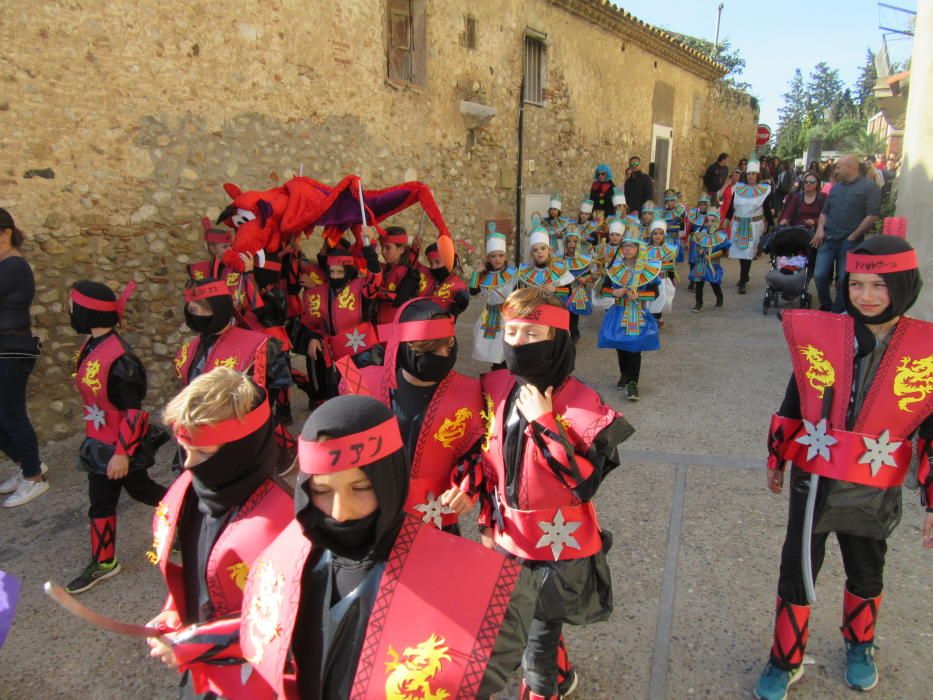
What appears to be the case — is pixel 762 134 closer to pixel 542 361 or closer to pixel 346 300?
pixel 346 300

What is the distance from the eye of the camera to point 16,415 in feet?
15.2

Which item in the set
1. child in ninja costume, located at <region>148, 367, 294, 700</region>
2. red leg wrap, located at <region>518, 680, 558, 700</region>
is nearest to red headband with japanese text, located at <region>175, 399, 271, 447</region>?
child in ninja costume, located at <region>148, 367, 294, 700</region>

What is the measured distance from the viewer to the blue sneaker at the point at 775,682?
275 centimetres

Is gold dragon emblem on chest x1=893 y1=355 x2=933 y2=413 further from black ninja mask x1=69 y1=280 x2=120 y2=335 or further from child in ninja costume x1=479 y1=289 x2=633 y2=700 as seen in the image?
black ninja mask x1=69 y1=280 x2=120 y2=335

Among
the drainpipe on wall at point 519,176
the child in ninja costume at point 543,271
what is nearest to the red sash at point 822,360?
the child in ninja costume at point 543,271

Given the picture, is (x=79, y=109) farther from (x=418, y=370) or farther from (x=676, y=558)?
(x=676, y=558)

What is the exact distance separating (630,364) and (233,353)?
164 inches

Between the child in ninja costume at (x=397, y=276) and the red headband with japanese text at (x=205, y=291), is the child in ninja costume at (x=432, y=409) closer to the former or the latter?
the red headband with japanese text at (x=205, y=291)

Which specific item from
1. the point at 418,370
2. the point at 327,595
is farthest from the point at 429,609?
the point at 418,370

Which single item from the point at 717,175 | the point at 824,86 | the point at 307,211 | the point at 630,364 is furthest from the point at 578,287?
the point at 824,86

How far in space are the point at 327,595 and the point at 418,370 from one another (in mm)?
1273

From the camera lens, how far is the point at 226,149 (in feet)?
23.8

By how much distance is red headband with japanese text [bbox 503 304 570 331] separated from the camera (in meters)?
2.49

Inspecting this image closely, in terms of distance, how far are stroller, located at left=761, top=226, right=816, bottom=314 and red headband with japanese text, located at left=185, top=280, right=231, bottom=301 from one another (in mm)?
8196
